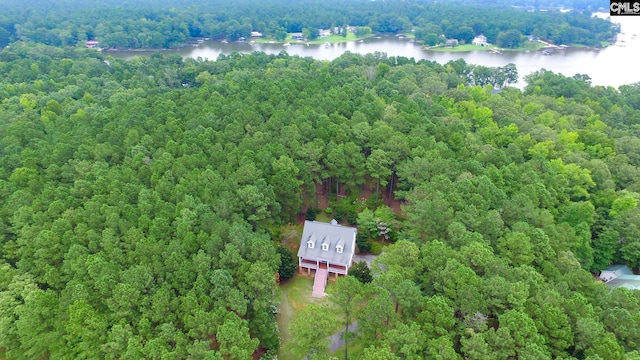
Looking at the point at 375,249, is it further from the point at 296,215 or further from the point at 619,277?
the point at 619,277

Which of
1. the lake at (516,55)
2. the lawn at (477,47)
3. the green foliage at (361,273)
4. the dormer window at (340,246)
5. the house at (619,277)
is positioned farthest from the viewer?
the lawn at (477,47)

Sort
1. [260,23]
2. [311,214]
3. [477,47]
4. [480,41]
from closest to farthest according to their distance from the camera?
[311,214] → [477,47] → [480,41] → [260,23]

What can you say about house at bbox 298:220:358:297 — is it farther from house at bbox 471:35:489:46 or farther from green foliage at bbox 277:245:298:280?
house at bbox 471:35:489:46

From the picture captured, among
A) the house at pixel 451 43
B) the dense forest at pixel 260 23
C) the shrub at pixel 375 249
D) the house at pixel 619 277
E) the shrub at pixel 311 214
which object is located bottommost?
the house at pixel 619 277

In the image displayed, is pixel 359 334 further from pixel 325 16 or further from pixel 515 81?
pixel 325 16

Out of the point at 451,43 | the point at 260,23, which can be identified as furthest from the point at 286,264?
the point at 260,23

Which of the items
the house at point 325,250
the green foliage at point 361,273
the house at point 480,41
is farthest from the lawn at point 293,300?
the house at point 480,41

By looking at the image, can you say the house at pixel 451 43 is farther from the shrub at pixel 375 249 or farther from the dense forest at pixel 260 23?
the shrub at pixel 375 249
